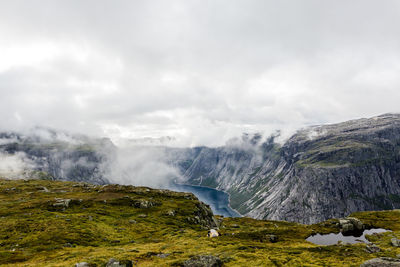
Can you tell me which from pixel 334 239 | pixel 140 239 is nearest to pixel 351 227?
pixel 334 239

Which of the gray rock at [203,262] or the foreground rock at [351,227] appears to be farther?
the foreground rock at [351,227]

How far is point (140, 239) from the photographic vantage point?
6862 centimetres

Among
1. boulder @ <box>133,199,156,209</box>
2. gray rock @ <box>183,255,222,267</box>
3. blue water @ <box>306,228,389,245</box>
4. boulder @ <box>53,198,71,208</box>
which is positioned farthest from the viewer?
boulder @ <box>133,199,156,209</box>

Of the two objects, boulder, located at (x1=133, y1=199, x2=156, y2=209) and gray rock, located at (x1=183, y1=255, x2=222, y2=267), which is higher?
gray rock, located at (x1=183, y1=255, x2=222, y2=267)

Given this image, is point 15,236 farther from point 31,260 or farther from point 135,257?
point 135,257

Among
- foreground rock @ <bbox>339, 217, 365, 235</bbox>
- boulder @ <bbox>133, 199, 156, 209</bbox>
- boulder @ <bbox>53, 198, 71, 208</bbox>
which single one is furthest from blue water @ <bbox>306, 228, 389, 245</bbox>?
boulder @ <bbox>53, 198, 71, 208</bbox>

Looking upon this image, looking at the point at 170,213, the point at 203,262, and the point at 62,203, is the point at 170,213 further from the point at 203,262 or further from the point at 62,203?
the point at 203,262

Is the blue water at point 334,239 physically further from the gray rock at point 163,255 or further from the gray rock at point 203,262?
the gray rock at point 163,255

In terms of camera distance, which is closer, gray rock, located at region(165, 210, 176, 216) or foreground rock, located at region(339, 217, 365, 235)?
foreground rock, located at region(339, 217, 365, 235)

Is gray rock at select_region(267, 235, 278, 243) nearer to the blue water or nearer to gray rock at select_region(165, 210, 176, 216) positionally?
the blue water

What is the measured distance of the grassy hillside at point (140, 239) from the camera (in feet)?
155

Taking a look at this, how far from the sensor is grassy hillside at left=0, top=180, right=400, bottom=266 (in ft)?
155

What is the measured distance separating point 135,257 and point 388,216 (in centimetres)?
13124

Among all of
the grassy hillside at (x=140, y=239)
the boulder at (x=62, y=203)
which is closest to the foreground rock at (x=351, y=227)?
the grassy hillside at (x=140, y=239)
